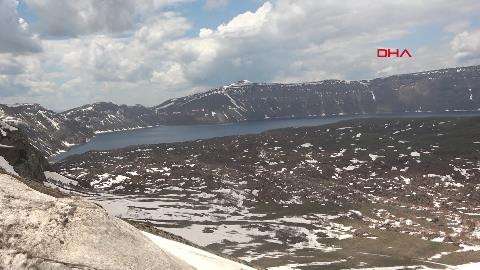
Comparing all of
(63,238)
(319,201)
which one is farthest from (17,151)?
(319,201)

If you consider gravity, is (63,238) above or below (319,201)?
above

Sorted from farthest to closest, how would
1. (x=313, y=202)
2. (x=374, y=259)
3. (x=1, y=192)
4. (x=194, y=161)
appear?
(x=194, y=161)
(x=313, y=202)
(x=374, y=259)
(x=1, y=192)

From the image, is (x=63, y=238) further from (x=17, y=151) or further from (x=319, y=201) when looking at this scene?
(x=319, y=201)

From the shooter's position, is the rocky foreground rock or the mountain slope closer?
the rocky foreground rock

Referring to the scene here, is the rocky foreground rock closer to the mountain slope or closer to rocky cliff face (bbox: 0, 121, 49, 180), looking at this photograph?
the mountain slope

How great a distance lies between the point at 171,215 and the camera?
9994cm

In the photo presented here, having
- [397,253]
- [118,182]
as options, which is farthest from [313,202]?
[118,182]

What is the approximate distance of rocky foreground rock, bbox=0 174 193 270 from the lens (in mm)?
13781

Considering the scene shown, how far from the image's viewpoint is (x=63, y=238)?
1420cm

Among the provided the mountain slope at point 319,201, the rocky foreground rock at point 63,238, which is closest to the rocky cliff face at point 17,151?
the mountain slope at point 319,201

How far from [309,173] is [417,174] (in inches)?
Result: 1393

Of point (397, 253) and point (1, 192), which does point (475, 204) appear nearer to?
point (397, 253)

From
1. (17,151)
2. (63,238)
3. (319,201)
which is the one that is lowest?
(319,201)

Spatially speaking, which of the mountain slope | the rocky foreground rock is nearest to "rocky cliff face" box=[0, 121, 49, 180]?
the mountain slope
